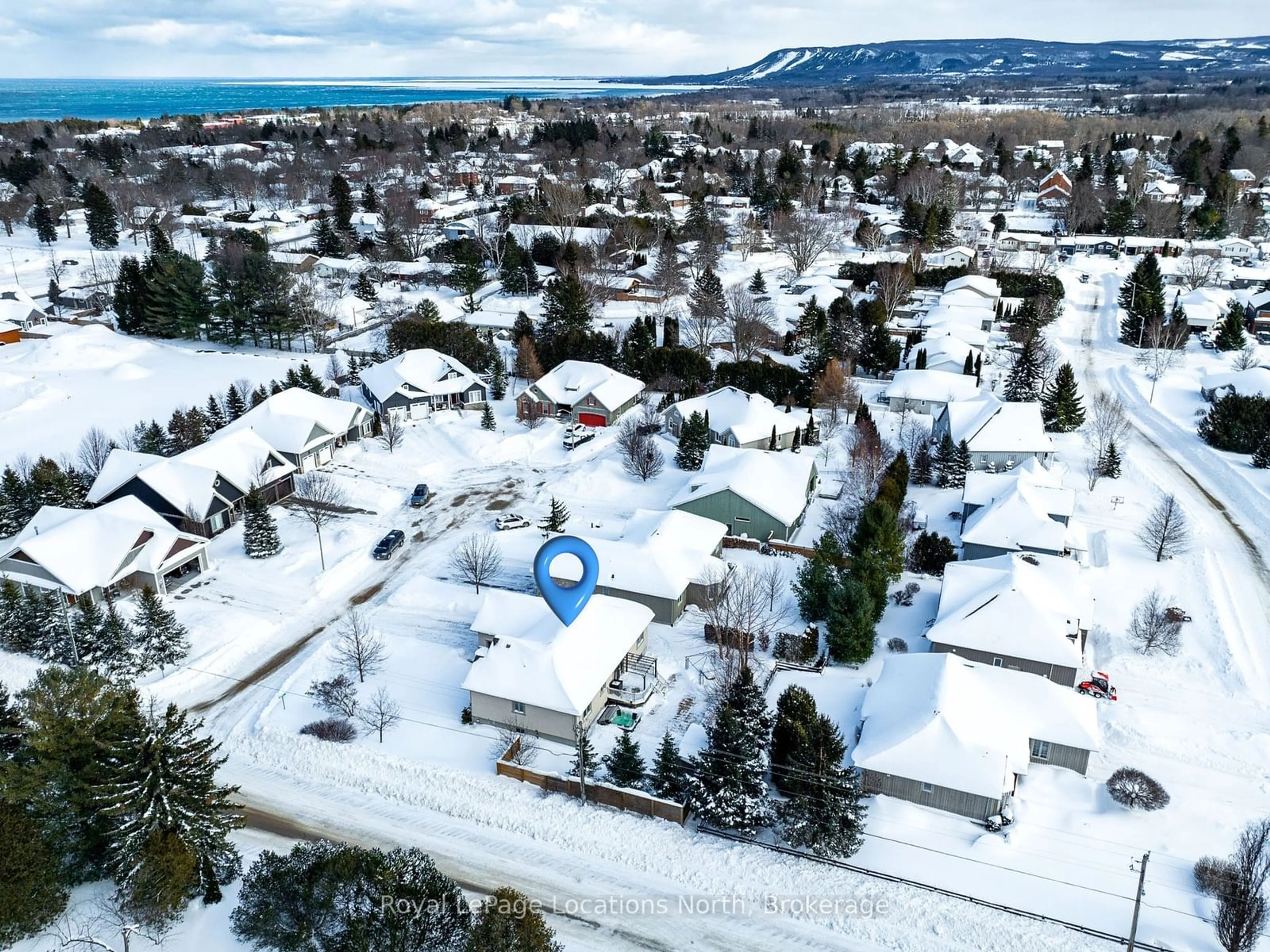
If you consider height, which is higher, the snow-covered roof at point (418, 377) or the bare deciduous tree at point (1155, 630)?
the snow-covered roof at point (418, 377)

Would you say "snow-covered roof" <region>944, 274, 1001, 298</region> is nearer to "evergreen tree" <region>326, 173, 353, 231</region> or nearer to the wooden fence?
the wooden fence

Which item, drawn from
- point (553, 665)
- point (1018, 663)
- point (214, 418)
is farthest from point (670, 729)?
point (214, 418)

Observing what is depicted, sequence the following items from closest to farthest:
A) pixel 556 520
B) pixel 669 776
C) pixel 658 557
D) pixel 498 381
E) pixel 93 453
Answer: pixel 669 776 → pixel 658 557 → pixel 556 520 → pixel 93 453 → pixel 498 381

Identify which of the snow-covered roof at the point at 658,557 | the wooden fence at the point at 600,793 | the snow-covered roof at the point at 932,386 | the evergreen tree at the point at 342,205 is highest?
the evergreen tree at the point at 342,205

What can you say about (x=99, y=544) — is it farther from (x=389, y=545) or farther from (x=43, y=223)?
(x=43, y=223)

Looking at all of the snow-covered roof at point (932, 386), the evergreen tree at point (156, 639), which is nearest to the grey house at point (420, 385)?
the evergreen tree at point (156, 639)

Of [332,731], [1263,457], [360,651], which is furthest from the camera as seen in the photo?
[1263,457]

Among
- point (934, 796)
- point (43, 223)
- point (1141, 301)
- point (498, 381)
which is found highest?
point (43, 223)

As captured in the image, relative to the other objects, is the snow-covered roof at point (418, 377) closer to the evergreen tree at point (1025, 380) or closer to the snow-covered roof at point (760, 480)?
the snow-covered roof at point (760, 480)

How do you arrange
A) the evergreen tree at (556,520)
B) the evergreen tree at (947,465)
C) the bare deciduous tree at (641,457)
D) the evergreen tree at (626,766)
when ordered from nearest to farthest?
1. the evergreen tree at (626,766)
2. the evergreen tree at (556,520)
3. the evergreen tree at (947,465)
4. the bare deciduous tree at (641,457)
